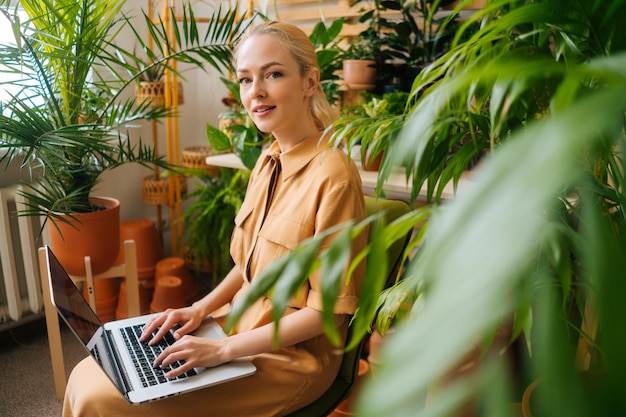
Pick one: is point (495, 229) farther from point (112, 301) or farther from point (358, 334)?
point (112, 301)

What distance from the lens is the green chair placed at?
44.8 inches

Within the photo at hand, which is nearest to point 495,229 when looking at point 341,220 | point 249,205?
point 341,220

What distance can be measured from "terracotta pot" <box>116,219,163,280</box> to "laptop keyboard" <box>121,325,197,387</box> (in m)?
1.28

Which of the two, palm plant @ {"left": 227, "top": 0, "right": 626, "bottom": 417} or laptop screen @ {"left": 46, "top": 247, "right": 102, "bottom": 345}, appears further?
laptop screen @ {"left": 46, "top": 247, "right": 102, "bottom": 345}

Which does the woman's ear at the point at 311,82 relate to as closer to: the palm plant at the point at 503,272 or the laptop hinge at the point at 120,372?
the laptop hinge at the point at 120,372

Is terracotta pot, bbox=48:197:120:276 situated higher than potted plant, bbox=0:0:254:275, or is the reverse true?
potted plant, bbox=0:0:254:275

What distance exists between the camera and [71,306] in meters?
1.14

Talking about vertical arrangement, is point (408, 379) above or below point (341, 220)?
above

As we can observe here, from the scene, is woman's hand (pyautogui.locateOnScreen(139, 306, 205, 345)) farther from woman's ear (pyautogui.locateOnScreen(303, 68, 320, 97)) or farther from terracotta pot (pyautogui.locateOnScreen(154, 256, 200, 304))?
terracotta pot (pyautogui.locateOnScreen(154, 256, 200, 304))

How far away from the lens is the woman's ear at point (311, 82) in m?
1.25

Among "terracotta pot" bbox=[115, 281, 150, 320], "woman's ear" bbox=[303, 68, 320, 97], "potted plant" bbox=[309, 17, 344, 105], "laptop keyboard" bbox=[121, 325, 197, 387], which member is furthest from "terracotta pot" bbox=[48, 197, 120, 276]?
"potted plant" bbox=[309, 17, 344, 105]

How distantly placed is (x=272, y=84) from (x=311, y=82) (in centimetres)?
11

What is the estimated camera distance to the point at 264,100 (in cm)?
122

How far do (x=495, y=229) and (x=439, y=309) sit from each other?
1.9 inches
